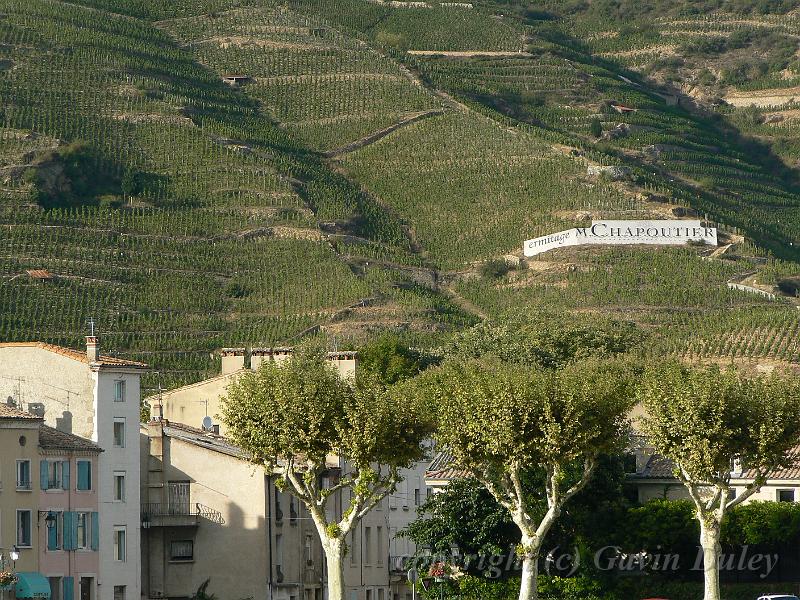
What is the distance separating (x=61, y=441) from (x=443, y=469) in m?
→ 17.8

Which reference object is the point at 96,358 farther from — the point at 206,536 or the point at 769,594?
the point at 769,594

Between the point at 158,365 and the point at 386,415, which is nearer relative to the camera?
the point at 386,415

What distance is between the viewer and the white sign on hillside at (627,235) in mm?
187250

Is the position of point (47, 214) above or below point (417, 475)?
above

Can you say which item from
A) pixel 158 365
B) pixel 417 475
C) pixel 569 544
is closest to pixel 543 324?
pixel 158 365

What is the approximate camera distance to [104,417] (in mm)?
80688

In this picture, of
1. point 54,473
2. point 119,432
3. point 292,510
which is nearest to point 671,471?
point 292,510

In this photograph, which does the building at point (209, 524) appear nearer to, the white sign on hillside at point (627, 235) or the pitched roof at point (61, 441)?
the pitched roof at point (61, 441)

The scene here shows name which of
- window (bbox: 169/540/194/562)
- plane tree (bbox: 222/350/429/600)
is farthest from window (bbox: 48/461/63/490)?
window (bbox: 169/540/194/562)

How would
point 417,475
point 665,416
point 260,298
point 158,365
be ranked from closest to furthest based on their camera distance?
point 665,416 → point 417,475 → point 158,365 → point 260,298

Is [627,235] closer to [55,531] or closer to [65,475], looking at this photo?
[65,475]

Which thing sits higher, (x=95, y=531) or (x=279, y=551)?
(x=95, y=531)

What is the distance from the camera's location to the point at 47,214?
181 metres

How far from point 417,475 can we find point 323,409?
21933 millimetres
